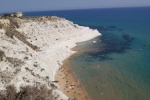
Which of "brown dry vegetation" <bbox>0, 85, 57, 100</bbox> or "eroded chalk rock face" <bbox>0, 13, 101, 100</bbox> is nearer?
"brown dry vegetation" <bbox>0, 85, 57, 100</bbox>

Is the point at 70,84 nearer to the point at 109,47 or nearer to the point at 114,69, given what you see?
the point at 114,69

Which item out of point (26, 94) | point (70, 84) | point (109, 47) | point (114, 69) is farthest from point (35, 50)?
point (26, 94)

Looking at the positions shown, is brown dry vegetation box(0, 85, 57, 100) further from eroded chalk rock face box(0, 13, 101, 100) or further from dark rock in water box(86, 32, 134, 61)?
dark rock in water box(86, 32, 134, 61)

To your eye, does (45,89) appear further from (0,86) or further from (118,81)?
(118,81)

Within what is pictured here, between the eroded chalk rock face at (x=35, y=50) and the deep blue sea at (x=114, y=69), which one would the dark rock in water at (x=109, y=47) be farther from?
the eroded chalk rock face at (x=35, y=50)

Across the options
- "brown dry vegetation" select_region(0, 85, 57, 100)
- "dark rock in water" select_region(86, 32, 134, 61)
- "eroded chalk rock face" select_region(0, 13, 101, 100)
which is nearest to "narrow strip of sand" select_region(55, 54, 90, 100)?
"eroded chalk rock face" select_region(0, 13, 101, 100)

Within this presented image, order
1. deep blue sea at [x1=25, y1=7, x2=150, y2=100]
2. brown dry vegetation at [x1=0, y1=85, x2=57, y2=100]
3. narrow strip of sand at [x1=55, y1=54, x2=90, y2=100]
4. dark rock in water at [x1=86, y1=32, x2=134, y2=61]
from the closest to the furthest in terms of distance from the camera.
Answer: brown dry vegetation at [x1=0, y1=85, x2=57, y2=100], narrow strip of sand at [x1=55, y1=54, x2=90, y2=100], deep blue sea at [x1=25, y1=7, x2=150, y2=100], dark rock in water at [x1=86, y1=32, x2=134, y2=61]

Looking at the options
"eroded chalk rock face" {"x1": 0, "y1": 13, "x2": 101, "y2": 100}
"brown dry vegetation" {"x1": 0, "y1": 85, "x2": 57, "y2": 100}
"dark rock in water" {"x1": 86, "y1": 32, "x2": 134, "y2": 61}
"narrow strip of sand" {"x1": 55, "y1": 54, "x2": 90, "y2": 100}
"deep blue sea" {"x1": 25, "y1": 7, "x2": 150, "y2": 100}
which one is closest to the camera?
"brown dry vegetation" {"x1": 0, "y1": 85, "x2": 57, "y2": 100}

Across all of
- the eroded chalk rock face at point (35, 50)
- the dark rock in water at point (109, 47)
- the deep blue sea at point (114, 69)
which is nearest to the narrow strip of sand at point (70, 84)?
the deep blue sea at point (114, 69)

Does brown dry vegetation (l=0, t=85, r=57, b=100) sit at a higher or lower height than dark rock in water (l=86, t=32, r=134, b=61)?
higher
